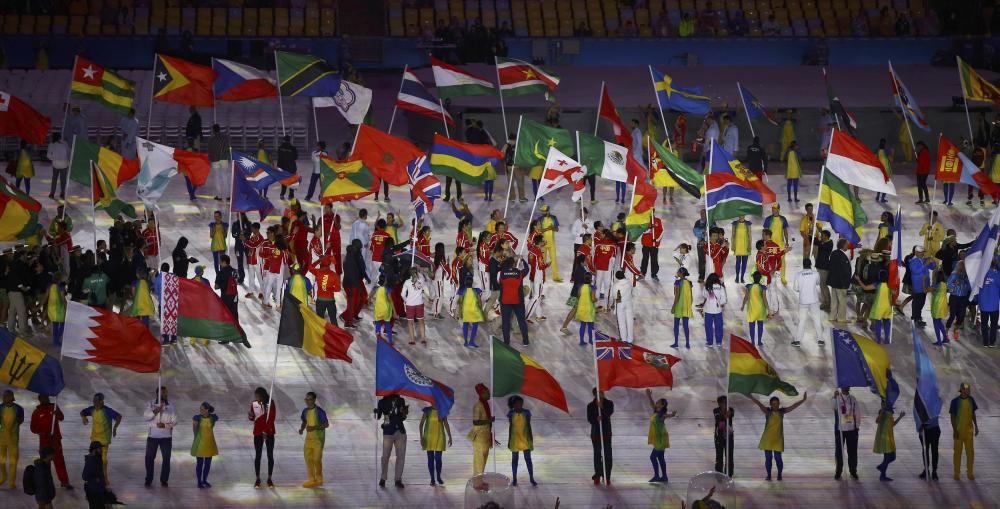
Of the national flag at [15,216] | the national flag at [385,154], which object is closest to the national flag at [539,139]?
the national flag at [385,154]

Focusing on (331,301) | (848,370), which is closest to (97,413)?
(331,301)

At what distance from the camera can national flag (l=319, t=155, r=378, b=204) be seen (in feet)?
99.5

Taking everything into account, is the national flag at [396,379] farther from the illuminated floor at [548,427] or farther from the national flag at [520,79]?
the national flag at [520,79]

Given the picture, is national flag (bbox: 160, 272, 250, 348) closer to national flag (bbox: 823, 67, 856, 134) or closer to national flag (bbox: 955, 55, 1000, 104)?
national flag (bbox: 823, 67, 856, 134)

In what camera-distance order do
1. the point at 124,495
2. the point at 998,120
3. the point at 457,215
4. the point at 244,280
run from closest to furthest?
the point at 124,495, the point at 244,280, the point at 457,215, the point at 998,120

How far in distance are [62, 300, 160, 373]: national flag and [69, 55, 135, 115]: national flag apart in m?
10.8

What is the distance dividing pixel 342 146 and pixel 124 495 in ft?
49.1

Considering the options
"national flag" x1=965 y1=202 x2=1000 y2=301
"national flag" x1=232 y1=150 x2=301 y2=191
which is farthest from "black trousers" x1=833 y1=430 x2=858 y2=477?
"national flag" x1=232 y1=150 x2=301 y2=191

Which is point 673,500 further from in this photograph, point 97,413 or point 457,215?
point 457,215

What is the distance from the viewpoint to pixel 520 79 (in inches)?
1426

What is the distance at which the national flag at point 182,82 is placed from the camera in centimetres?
3434

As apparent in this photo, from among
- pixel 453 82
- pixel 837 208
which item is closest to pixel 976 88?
pixel 837 208

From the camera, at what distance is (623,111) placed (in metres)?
42.1

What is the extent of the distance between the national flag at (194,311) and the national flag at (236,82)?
11.1 meters
